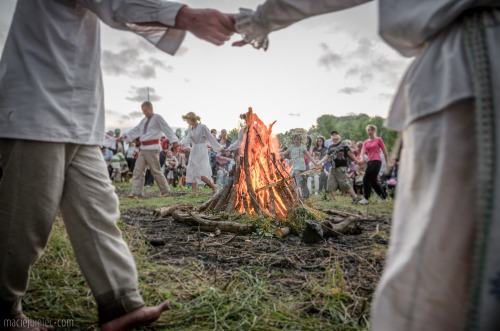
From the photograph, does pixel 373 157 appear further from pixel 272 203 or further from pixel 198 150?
pixel 198 150

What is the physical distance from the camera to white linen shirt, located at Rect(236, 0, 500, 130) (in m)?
0.97

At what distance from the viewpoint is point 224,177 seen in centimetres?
1349

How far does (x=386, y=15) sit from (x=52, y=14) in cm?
177

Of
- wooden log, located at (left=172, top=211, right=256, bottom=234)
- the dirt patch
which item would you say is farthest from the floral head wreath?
the dirt patch

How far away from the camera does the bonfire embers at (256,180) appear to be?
5.17 meters

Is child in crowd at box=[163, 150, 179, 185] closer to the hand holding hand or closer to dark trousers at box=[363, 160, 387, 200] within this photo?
dark trousers at box=[363, 160, 387, 200]

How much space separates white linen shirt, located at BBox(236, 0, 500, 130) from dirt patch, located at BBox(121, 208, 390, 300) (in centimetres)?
174

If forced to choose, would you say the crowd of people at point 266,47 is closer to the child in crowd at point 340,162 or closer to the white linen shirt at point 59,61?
the white linen shirt at point 59,61

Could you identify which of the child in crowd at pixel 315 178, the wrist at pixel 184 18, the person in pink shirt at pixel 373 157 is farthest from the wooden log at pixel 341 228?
the child in crowd at pixel 315 178

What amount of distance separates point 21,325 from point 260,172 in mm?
4068

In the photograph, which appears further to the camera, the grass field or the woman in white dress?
the woman in white dress

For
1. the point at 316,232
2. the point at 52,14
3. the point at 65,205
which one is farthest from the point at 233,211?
the point at 52,14

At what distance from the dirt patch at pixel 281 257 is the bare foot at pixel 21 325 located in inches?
50.6

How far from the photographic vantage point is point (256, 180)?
17.7ft
